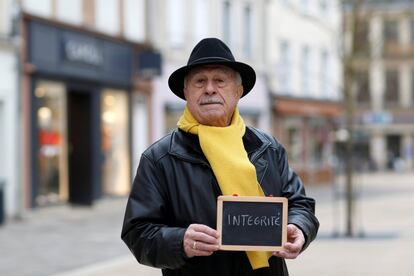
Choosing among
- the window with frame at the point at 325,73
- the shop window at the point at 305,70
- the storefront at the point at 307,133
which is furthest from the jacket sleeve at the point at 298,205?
the window with frame at the point at 325,73

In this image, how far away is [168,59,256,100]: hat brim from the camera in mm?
3387

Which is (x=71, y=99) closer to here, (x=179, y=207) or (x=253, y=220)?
(x=179, y=207)

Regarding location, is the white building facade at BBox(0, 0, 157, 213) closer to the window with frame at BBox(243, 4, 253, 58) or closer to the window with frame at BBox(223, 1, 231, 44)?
the window with frame at BBox(223, 1, 231, 44)

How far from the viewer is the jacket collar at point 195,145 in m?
3.35

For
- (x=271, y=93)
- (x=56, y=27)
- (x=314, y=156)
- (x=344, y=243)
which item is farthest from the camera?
(x=314, y=156)

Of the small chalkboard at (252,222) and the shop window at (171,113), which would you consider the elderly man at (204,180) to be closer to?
the small chalkboard at (252,222)

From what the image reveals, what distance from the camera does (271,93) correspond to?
31859 millimetres

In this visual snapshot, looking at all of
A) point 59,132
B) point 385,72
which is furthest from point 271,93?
point 385,72

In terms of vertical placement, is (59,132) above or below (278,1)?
below

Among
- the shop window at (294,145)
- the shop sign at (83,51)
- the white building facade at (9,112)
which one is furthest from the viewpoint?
the shop window at (294,145)

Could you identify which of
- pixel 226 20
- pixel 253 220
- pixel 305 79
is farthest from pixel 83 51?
pixel 253 220

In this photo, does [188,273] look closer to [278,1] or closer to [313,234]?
[313,234]

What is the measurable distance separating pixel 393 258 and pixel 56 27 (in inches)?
407

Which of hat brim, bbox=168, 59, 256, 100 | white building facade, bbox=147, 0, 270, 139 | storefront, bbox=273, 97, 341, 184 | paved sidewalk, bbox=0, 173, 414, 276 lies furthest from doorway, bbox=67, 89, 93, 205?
hat brim, bbox=168, 59, 256, 100
